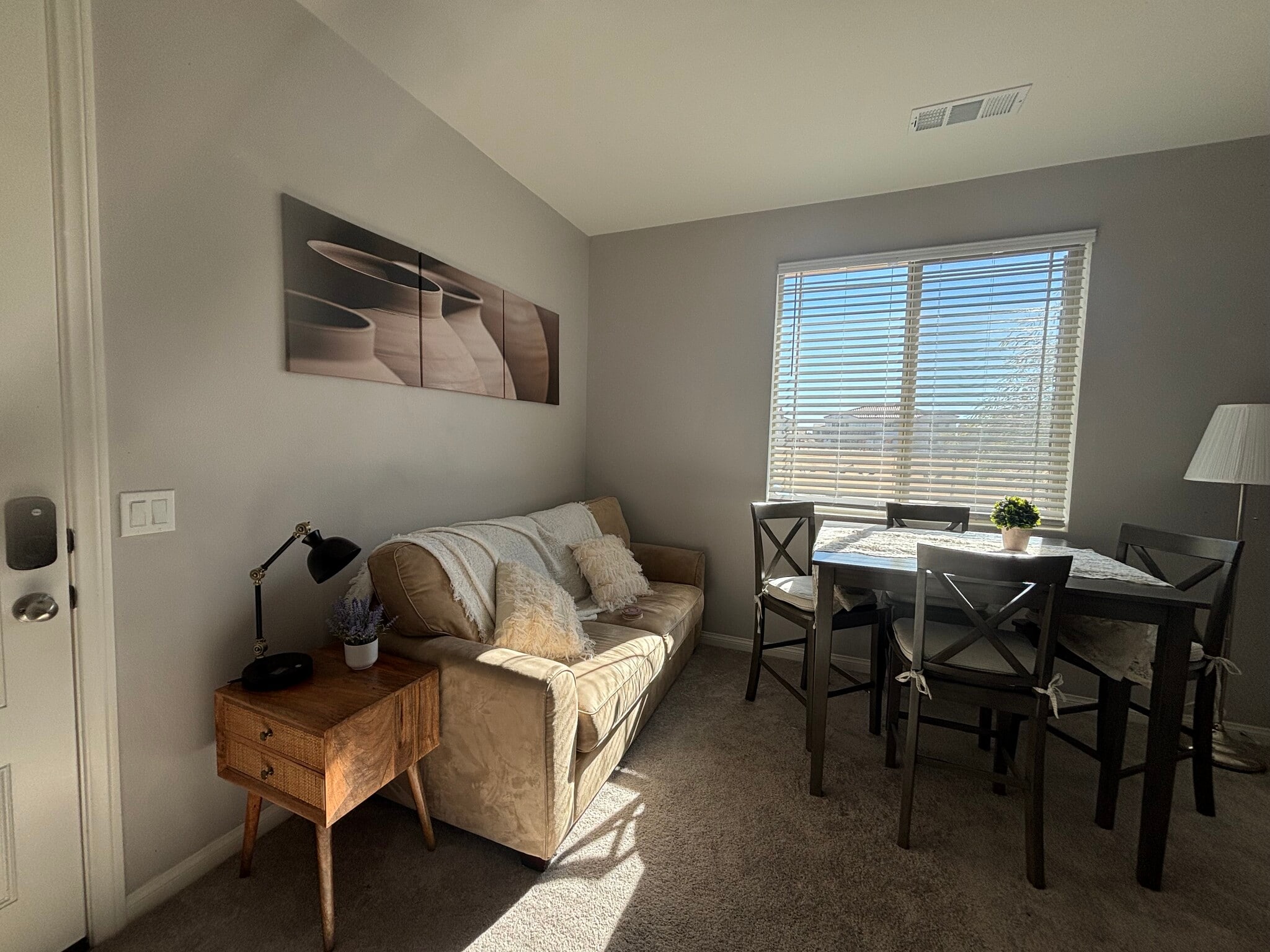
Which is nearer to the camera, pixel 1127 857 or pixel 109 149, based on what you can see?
pixel 109 149

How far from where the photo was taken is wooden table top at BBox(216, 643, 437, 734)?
1291 mm

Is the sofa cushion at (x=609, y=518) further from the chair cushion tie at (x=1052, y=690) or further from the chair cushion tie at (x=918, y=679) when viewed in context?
the chair cushion tie at (x=1052, y=690)

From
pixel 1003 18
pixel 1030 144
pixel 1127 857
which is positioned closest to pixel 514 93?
pixel 1003 18

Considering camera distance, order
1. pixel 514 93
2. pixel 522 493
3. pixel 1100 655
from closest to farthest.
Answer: pixel 1100 655 → pixel 514 93 → pixel 522 493

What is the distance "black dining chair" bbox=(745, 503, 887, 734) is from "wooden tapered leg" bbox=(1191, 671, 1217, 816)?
1.05 meters

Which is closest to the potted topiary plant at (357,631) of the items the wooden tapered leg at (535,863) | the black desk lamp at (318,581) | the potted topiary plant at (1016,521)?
the black desk lamp at (318,581)

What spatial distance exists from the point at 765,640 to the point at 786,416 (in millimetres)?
1462

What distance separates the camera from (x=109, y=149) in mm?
1263

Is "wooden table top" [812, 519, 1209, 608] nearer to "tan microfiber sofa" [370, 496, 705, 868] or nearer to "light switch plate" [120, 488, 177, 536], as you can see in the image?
"tan microfiber sofa" [370, 496, 705, 868]

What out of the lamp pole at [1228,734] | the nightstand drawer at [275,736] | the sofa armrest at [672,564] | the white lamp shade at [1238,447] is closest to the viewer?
the nightstand drawer at [275,736]

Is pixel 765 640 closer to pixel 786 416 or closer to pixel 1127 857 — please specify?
pixel 786 416

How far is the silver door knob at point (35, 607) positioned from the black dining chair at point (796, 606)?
2.28 m

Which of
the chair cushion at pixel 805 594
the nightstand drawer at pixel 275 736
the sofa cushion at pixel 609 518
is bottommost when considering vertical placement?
the nightstand drawer at pixel 275 736

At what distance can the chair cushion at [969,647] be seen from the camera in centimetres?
165
